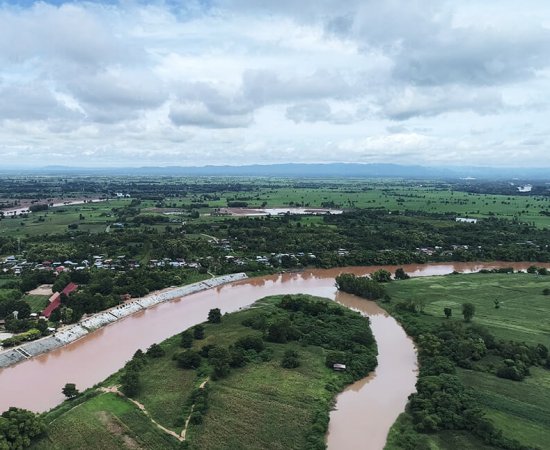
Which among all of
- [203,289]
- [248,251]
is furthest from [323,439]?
[248,251]

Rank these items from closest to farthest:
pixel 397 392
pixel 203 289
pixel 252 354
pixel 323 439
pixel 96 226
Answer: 1. pixel 323 439
2. pixel 397 392
3. pixel 252 354
4. pixel 203 289
5. pixel 96 226

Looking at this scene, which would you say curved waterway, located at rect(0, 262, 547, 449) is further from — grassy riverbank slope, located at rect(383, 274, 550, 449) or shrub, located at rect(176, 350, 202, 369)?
shrub, located at rect(176, 350, 202, 369)

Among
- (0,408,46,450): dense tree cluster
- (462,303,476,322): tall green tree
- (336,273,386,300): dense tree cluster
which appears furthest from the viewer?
(336,273,386,300): dense tree cluster

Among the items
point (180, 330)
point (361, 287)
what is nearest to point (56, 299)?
point (180, 330)

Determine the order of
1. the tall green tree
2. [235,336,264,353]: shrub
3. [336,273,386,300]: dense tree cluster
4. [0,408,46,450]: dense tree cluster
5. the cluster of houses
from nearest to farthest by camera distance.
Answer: [0,408,46,450]: dense tree cluster, [235,336,264,353]: shrub, the tall green tree, [336,273,386,300]: dense tree cluster, the cluster of houses

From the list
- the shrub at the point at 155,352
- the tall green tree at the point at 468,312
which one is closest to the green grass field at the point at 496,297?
the tall green tree at the point at 468,312

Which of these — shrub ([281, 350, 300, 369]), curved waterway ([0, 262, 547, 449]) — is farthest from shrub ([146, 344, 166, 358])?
shrub ([281, 350, 300, 369])

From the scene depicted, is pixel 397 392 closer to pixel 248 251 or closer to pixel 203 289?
pixel 203 289
